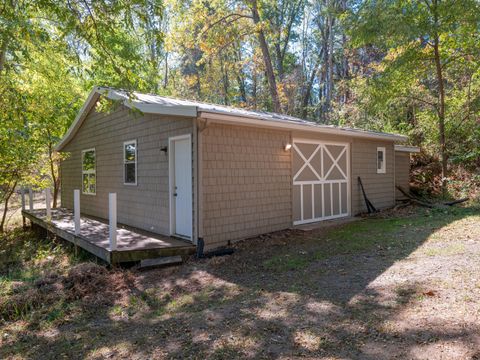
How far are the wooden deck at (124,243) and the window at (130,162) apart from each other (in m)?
1.14

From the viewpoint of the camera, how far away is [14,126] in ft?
29.0

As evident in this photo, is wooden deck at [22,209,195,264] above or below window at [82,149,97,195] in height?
below

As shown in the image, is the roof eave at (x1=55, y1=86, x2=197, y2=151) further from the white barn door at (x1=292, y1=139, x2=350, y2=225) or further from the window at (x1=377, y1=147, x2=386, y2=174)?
the window at (x1=377, y1=147, x2=386, y2=174)

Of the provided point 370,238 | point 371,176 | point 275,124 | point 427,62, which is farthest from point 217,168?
point 427,62

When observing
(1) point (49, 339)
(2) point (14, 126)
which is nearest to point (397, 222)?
(1) point (49, 339)

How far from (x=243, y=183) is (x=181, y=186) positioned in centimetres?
123

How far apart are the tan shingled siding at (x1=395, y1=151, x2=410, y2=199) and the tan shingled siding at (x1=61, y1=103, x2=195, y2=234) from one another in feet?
29.1

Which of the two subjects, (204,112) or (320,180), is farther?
(320,180)

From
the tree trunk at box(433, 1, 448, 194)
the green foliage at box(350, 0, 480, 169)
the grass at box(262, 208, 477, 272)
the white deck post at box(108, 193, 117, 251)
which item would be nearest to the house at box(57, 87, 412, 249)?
the grass at box(262, 208, 477, 272)

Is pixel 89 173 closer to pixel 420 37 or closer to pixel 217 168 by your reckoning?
pixel 217 168

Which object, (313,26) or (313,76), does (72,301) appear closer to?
(313,76)

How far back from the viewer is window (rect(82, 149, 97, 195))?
10523mm

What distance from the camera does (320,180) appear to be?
8984mm

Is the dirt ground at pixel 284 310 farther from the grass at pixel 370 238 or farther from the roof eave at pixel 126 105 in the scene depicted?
the roof eave at pixel 126 105
